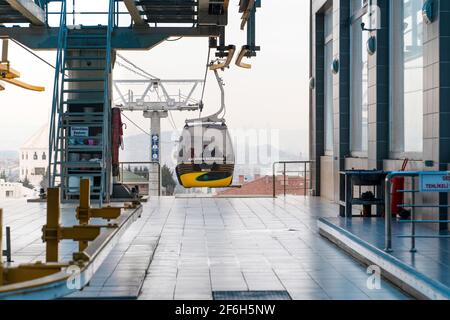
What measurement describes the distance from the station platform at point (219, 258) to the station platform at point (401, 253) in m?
0.13

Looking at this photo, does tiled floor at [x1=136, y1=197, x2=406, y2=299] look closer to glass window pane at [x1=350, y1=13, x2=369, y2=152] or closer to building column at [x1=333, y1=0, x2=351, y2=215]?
glass window pane at [x1=350, y1=13, x2=369, y2=152]

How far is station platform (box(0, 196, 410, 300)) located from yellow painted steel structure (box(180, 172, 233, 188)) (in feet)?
12.0

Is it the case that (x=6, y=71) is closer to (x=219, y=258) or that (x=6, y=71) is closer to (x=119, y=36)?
(x=119, y=36)

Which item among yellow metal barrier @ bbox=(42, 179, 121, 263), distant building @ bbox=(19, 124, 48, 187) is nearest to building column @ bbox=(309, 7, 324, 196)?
distant building @ bbox=(19, 124, 48, 187)

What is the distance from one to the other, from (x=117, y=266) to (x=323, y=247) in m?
2.91

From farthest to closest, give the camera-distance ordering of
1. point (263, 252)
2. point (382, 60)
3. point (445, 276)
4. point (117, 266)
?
point (382, 60) < point (263, 252) < point (117, 266) < point (445, 276)

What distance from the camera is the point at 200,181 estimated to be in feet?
61.7

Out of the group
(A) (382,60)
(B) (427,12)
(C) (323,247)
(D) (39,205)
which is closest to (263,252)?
(C) (323,247)

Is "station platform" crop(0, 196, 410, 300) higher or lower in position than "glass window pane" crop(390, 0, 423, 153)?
lower

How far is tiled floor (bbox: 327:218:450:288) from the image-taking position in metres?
7.17

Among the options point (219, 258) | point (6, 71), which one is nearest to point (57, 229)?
point (219, 258)

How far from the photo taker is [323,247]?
1001 centimetres

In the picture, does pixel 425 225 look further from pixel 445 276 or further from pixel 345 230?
pixel 445 276

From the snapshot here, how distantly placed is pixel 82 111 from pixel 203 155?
3653 mm
